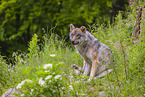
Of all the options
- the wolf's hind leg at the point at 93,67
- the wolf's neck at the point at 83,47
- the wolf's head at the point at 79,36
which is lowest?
the wolf's hind leg at the point at 93,67

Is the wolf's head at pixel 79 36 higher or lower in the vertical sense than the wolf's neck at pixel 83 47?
higher

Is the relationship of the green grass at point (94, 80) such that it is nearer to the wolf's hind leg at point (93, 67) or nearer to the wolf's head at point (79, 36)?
the wolf's hind leg at point (93, 67)

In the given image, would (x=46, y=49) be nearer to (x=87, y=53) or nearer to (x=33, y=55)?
(x=33, y=55)

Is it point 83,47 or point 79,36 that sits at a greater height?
point 79,36

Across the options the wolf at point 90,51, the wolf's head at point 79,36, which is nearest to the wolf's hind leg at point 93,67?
the wolf at point 90,51

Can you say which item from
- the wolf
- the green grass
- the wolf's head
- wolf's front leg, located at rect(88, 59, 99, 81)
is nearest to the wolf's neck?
the wolf

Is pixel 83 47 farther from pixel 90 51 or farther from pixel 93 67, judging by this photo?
pixel 93 67

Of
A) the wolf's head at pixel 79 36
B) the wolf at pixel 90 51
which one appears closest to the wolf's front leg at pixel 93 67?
the wolf at pixel 90 51

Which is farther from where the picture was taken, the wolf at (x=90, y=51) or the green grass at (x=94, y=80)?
the wolf at (x=90, y=51)

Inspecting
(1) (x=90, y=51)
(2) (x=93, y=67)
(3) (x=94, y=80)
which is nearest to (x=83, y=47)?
(1) (x=90, y=51)

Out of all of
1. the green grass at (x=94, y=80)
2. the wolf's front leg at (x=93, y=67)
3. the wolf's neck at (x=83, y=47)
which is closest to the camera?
the green grass at (x=94, y=80)

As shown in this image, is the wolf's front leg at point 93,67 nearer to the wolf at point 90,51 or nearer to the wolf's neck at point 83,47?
the wolf at point 90,51

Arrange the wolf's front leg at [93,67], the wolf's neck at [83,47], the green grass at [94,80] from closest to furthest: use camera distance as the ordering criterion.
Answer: the green grass at [94,80]
the wolf's front leg at [93,67]
the wolf's neck at [83,47]

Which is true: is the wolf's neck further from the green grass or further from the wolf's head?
the green grass
